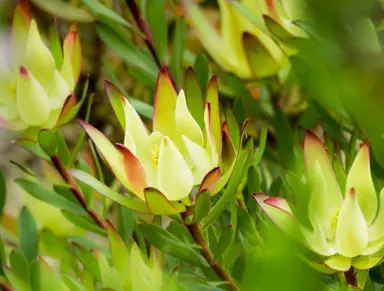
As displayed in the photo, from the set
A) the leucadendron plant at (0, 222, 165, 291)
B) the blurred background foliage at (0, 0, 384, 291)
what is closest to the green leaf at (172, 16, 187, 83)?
the blurred background foliage at (0, 0, 384, 291)

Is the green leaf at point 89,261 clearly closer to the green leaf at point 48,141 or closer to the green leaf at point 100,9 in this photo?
the green leaf at point 48,141

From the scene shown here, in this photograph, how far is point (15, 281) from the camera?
485 mm

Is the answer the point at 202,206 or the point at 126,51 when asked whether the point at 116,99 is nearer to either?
the point at 202,206

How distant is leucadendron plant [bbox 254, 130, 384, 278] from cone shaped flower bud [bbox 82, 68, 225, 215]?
0.05 metres

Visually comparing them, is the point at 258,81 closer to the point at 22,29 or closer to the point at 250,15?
the point at 250,15

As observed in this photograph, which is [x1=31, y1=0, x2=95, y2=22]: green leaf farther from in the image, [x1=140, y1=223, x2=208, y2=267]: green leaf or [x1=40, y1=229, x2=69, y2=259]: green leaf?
[x1=140, y1=223, x2=208, y2=267]: green leaf

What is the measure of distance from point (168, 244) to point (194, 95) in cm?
11

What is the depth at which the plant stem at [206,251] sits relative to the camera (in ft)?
1.37

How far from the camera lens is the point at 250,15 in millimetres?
519

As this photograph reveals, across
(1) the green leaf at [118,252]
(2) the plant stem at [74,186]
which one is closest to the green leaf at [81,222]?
(2) the plant stem at [74,186]

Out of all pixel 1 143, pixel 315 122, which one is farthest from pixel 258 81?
pixel 1 143

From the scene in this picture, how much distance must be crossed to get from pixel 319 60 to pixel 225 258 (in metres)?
0.31

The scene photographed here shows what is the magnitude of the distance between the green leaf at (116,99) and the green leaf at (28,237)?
0.22 m

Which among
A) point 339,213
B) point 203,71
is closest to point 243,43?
point 203,71
